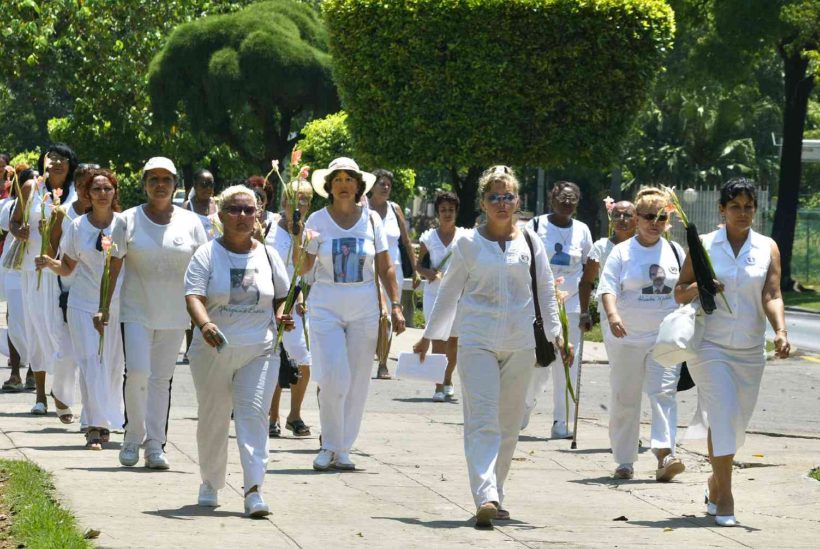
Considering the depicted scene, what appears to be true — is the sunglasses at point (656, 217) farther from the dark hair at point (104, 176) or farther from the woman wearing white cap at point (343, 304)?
the dark hair at point (104, 176)

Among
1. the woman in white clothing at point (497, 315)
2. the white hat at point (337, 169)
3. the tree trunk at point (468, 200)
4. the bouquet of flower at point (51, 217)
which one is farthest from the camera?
the tree trunk at point (468, 200)

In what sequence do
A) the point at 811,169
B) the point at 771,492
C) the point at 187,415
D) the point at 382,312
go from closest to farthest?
the point at 771,492 < the point at 382,312 < the point at 187,415 < the point at 811,169

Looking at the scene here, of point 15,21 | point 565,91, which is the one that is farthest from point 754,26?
point 15,21

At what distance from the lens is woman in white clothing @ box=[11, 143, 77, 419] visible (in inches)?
471

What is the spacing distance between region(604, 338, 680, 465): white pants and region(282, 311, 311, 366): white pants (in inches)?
99.1

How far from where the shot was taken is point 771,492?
9.50 meters

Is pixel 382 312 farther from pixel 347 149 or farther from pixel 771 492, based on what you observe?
pixel 347 149

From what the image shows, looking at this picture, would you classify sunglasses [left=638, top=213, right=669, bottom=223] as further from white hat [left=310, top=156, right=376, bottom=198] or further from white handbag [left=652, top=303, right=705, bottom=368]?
white hat [left=310, top=156, right=376, bottom=198]

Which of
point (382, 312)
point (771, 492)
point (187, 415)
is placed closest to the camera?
point (771, 492)

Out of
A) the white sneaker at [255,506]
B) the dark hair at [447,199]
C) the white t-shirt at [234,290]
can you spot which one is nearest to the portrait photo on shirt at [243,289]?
the white t-shirt at [234,290]

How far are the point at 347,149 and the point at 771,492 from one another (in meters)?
21.2

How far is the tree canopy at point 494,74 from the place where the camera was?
27969 millimetres

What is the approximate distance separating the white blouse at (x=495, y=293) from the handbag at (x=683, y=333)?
0.61 metres

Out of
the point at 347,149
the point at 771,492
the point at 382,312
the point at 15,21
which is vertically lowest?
the point at 771,492
